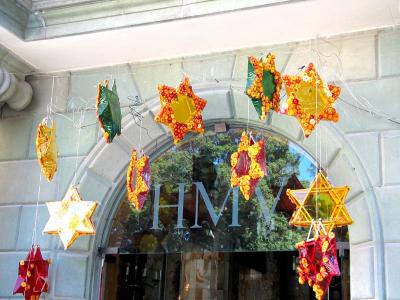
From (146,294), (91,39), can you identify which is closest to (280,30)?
(91,39)

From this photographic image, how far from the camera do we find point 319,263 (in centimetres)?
538

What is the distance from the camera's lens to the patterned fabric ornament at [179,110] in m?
6.22

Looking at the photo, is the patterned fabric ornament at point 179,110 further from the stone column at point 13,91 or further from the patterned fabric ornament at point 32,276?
the stone column at point 13,91

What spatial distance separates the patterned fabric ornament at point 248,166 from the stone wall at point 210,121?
0.96m

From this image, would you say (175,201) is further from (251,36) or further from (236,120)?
(251,36)

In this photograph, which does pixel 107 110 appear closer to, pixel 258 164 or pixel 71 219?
pixel 71 219

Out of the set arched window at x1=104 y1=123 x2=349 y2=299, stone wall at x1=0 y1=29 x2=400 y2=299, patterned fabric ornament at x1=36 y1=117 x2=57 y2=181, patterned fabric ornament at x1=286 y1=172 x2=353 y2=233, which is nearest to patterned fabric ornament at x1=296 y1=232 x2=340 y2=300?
patterned fabric ornament at x1=286 y1=172 x2=353 y2=233

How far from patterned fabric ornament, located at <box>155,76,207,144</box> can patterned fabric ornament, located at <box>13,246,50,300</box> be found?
1938 millimetres

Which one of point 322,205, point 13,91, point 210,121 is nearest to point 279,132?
point 210,121

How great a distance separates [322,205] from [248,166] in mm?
698

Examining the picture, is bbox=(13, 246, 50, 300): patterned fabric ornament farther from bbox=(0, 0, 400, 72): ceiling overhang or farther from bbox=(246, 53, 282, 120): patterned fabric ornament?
bbox=(246, 53, 282, 120): patterned fabric ornament

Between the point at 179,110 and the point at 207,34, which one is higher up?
the point at 207,34

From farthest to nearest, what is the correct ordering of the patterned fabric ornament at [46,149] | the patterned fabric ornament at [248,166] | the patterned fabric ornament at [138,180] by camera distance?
the patterned fabric ornament at [46,149]
the patterned fabric ornament at [138,180]
the patterned fabric ornament at [248,166]

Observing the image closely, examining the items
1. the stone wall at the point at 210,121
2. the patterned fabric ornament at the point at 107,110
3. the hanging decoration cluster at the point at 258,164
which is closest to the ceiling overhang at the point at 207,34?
the stone wall at the point at 210,121
